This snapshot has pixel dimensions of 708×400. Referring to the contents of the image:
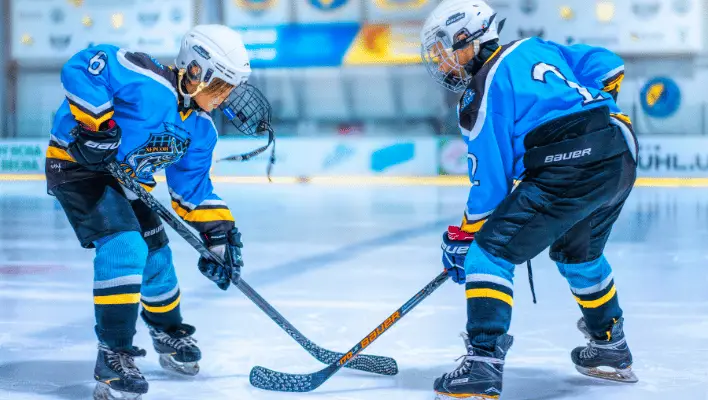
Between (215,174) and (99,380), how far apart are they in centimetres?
877

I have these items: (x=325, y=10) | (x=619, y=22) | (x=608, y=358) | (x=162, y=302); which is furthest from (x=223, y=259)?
(x=325, y=10)

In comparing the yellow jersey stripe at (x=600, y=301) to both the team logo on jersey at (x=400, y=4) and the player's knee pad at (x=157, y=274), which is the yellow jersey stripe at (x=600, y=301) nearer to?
the player's knee pad at (x=157, y=274)

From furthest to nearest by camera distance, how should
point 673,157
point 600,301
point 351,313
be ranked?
1. point 673,157
2. point 351,313
3. point 600,301

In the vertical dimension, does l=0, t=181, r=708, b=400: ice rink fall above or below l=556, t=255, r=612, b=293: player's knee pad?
below

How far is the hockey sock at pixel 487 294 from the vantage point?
2.01 m

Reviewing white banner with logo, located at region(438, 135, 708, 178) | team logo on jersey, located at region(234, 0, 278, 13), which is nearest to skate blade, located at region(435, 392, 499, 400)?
white banner with logo, located at region(438, 135, 708, 178)

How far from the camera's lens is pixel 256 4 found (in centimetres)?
1273

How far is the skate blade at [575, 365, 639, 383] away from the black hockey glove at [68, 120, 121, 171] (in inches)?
52.3

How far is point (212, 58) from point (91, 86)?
0.29m

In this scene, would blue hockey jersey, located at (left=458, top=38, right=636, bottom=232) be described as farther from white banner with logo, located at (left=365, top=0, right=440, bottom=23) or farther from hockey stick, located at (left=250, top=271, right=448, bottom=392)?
white banner with logo, located at (left=365, top=0, right=440, bottom=23)

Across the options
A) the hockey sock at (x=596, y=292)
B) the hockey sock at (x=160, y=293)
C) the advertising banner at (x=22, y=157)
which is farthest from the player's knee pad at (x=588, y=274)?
the advertising banner at (x=22, y=157)

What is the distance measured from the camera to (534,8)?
38.2 ft

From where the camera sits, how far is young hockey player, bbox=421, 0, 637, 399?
201cm

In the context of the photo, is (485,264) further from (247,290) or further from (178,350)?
(178,350)
